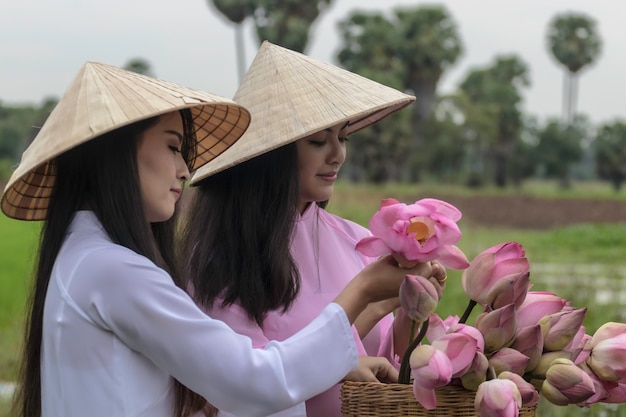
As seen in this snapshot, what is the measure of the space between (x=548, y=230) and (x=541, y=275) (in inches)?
380

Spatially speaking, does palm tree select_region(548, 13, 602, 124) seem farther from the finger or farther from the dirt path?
the finger

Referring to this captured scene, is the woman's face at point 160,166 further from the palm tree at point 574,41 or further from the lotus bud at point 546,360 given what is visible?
the palm tree at point 574,41

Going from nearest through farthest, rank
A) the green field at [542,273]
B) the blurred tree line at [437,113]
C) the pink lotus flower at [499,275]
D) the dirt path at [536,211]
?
1. the pink lotus flower at [499,275]
2. the green field at [542,273]
3. the dirt path at [536,211]
4. the blurred tree line at [437,113]

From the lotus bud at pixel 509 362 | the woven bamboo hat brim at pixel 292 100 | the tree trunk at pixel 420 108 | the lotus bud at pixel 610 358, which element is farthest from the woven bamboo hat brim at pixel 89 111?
the tree trunk at pixel 420 108

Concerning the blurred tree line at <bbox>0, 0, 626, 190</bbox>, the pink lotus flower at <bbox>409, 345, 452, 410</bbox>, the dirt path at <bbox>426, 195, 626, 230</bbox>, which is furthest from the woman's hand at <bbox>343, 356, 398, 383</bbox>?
the blurred tree line at <bbox>0, 0, 626, 190</bbox>

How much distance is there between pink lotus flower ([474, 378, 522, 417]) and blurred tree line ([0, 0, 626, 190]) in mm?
25135

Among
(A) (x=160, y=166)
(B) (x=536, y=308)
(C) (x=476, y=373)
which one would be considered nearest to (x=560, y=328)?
(B) (x=536, y=308)

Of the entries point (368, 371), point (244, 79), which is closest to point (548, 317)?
point (368, 371)

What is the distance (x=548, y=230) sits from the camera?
1600 cm

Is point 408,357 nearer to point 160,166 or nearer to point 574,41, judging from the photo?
point 160,166

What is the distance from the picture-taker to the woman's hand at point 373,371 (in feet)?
5.00

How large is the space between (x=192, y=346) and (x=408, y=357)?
0.32 meters

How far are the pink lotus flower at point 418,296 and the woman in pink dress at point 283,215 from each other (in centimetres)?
33

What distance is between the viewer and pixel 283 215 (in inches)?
71.9
